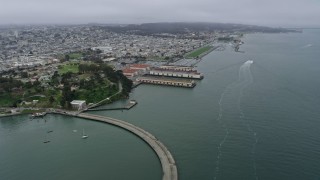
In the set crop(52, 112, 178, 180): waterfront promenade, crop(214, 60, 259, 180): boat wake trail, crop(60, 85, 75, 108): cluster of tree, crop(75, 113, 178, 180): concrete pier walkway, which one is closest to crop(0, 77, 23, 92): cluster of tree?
crop(60, 85, 75, 108): cluster of tree

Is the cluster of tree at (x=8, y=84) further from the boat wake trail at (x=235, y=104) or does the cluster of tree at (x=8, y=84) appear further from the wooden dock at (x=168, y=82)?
the boat wake trail at (x=235, y=104)

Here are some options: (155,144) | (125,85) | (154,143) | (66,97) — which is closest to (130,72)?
(125,85)

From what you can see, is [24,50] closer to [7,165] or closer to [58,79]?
[58,79]

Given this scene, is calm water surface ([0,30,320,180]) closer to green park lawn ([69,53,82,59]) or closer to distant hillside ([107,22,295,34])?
green park lawn ([69,53,82,59])

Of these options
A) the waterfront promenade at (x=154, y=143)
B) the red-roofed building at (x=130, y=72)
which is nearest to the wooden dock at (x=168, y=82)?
the red-roofed building at (x=130, y=72)

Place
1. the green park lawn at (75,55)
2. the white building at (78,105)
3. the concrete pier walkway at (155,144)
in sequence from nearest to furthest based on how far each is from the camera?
the concrete pier walkway at (155,144) → the white building at (78,105) → the green park lawn at (75,55)

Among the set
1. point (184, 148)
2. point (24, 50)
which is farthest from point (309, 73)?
point (24, 50)
